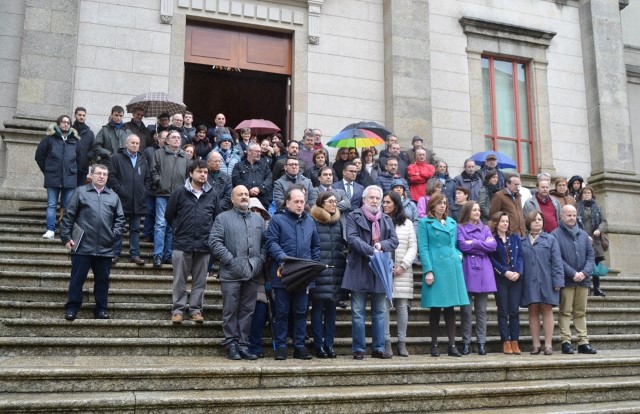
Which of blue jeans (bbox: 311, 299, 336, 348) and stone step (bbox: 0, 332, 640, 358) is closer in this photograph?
stone step (bbox: 0, 332, 640, 358)

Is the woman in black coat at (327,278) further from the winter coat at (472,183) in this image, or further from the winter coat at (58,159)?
the winter coat at (58,159)

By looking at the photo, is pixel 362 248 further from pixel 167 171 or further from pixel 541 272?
pixel 167 171

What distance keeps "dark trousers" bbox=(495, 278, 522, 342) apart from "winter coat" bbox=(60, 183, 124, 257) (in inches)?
188

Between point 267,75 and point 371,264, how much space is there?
8.24 m

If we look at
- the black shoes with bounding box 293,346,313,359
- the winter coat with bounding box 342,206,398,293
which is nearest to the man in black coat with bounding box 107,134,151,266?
the black shoes with bounding box 293,346,313,359

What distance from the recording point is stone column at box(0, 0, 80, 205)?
11.2 m

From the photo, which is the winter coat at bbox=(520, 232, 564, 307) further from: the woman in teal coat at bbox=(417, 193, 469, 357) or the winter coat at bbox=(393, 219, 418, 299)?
the winter coat at bbox=(393, 219, 418, 299)

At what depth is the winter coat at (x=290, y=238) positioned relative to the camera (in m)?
6.92

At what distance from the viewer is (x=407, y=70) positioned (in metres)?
14.2

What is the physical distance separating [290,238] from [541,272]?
11.2 ft

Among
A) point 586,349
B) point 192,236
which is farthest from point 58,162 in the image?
point 586,349

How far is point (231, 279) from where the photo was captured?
266 inches

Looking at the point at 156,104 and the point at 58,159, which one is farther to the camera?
the point at 156,104

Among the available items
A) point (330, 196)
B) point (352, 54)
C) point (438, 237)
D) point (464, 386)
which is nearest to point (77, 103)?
point (352, 54)
